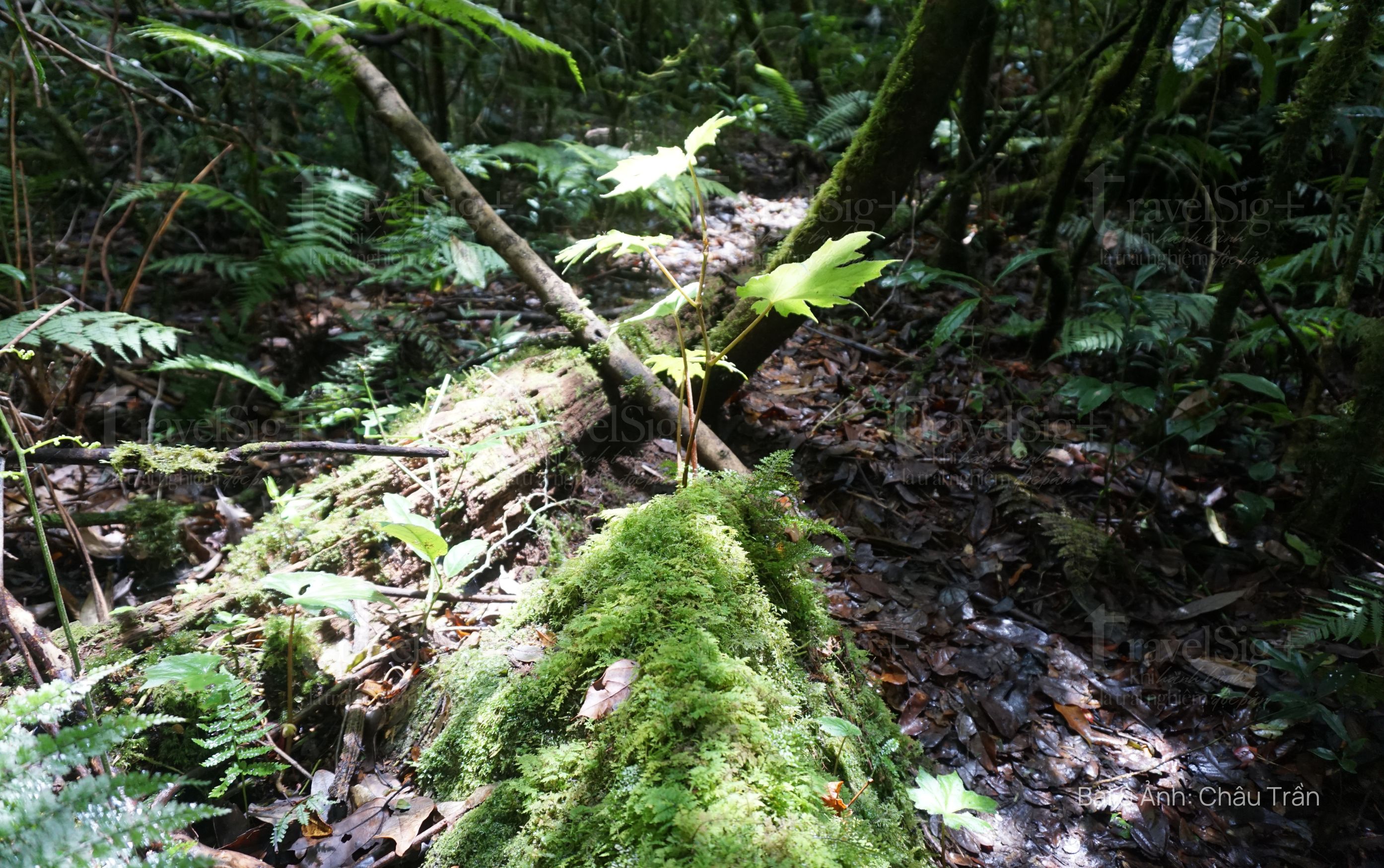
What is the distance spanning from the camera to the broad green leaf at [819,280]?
1.72 metres

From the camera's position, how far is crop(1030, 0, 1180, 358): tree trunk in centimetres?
363

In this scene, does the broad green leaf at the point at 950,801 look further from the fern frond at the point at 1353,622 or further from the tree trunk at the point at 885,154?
the tree trunk at the point at 885,154

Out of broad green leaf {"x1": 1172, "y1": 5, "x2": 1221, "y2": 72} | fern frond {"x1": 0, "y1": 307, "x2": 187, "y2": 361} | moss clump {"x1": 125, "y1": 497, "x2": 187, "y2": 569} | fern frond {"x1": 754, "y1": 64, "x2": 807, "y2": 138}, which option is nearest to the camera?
fern frond {"x1": 0, "y1": 307, "x2": 187, "y2": 361}

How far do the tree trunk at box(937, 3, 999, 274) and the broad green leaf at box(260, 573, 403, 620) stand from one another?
171 inches

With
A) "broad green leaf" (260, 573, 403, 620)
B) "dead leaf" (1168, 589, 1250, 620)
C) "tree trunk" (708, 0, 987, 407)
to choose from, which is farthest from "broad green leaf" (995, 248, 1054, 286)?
"broad green leaf" (260, 573, 403, 620)

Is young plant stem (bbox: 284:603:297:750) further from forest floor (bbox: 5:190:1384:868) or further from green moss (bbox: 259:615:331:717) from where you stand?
forest floor (bbox: 5:190:1384:868)

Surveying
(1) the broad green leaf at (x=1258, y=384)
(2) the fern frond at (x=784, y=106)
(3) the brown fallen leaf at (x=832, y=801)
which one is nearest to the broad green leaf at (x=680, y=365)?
(3) the brown fallen leaf at (x=832, y=801)

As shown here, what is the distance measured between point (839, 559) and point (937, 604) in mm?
494

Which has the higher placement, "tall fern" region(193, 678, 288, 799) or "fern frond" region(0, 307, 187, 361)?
"fern frond" region(0, 307, 187, 361)

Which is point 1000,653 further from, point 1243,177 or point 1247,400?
point 1243,177

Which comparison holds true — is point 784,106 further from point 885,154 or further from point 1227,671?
point 1227,671

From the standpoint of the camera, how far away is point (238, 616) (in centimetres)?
207

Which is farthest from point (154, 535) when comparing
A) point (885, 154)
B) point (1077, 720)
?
point (1077, 720)

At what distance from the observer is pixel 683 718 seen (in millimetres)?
1422
